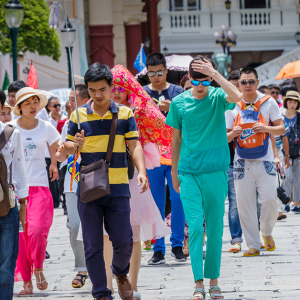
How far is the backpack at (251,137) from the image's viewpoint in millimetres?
8047

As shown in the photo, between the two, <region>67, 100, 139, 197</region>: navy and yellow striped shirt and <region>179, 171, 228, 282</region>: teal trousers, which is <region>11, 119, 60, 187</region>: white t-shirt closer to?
<region>67, 100, 139, 197</region>: navy and yellow striped shirt

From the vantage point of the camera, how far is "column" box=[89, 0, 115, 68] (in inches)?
1181

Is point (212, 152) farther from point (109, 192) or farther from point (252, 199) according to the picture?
point (252, 199)

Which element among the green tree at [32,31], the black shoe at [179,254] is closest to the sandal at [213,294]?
the black shoe at [179,254]

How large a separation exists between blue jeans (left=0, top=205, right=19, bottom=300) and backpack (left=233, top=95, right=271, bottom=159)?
335cm

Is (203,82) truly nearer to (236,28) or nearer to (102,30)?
(102,30)

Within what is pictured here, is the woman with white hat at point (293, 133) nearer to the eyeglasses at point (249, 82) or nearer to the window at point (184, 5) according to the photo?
the eyeglasses at point (249, 82)

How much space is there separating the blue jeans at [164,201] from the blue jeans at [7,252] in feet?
8.42

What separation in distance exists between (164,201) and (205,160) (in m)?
1.86

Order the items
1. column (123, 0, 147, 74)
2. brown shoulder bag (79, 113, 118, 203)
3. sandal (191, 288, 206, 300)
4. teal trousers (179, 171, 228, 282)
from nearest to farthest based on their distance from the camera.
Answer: brown shoulder bag (79, 113, 118, 203), sandal (191, 288, 206, 300), teal trousers (179, 171, 228, 282), column (123, 0, 147, 74)

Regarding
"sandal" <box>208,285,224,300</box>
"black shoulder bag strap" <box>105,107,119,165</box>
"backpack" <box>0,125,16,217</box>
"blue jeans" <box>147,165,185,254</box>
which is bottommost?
"sandal" <box>208,285,224,300</box>

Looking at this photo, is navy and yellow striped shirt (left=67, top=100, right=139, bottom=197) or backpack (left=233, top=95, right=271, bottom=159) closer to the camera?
navy and yellow striped shirt (left=67, top=100, right=139, bottom=197)

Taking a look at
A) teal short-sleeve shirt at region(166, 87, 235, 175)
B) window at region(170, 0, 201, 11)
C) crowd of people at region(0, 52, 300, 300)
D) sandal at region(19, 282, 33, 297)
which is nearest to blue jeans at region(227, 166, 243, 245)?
crowd of people at region(0, 52, 300, 300)

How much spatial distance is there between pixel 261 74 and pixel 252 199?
113ft
